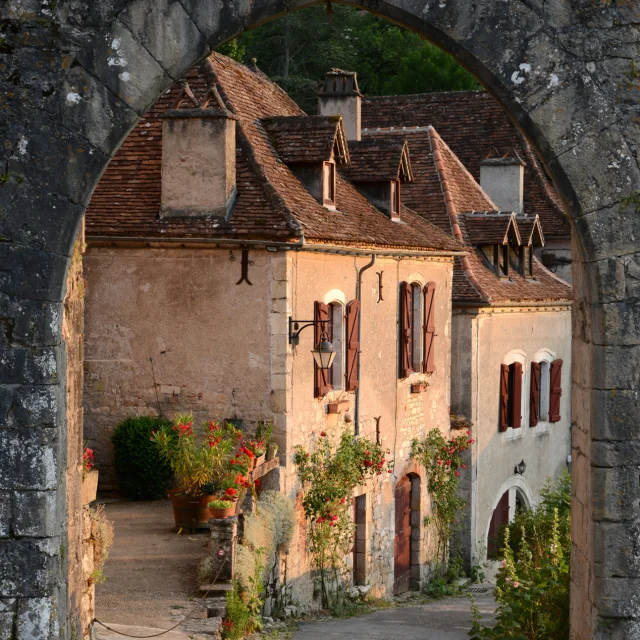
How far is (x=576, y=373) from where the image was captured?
6.11 metres

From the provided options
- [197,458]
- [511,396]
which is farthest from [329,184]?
[511,396]

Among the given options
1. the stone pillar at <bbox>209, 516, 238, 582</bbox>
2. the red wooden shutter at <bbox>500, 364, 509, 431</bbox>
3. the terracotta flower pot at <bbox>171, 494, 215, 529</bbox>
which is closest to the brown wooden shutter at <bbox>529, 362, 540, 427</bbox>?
the red wooden shutter at <bbox>500, 364, 509, 431</bbox>

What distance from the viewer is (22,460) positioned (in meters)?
5.52

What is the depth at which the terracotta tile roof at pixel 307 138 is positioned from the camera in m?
15.0

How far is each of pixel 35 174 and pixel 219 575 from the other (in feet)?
20.4

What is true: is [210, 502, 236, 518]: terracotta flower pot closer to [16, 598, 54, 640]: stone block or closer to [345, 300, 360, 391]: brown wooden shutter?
[345, 300, 360, 391]: brown wooden shutter

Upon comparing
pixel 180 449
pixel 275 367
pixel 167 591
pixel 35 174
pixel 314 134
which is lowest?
pixel 167 591

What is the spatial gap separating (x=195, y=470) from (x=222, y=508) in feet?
3.79

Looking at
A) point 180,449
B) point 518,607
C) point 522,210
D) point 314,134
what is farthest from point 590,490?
point 522,210

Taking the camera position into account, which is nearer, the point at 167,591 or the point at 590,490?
the point at 590,490

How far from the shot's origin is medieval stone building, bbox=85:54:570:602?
13680 millimetres

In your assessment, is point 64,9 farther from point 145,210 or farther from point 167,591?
point 145,210

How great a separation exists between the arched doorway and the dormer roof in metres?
Answer: 5.47

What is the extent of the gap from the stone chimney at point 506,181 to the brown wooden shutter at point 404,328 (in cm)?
675
